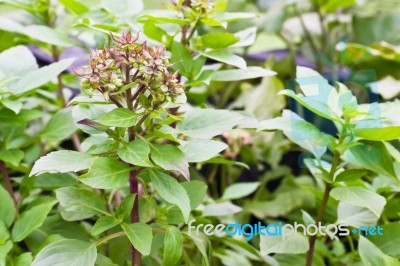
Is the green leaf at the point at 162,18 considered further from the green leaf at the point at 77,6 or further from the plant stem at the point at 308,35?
the plant stem at the point at 308,35

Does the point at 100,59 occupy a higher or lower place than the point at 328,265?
higher

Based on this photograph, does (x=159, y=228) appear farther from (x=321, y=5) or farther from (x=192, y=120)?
(x=321, y=5)

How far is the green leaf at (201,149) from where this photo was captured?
0.57 meters

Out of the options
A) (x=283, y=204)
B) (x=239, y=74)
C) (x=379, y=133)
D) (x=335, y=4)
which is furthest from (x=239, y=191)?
(x=335, y=4)

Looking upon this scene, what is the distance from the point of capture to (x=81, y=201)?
610mm

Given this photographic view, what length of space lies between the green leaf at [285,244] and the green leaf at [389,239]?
0.09m

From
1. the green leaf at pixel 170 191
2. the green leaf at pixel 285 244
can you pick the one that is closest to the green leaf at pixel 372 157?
the green leaf at pixel 285 244

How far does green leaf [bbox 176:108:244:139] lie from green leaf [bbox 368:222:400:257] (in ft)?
0.77

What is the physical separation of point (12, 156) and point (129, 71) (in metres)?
0.23

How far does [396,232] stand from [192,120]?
0.28m

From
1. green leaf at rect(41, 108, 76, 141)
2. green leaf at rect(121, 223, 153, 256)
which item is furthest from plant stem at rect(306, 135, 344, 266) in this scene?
green leaf at rect(41, 108, 76, 141)

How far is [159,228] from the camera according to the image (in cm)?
64

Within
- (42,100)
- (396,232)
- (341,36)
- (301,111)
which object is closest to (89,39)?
(42,100)

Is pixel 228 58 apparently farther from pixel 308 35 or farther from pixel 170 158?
pixel 308 35
